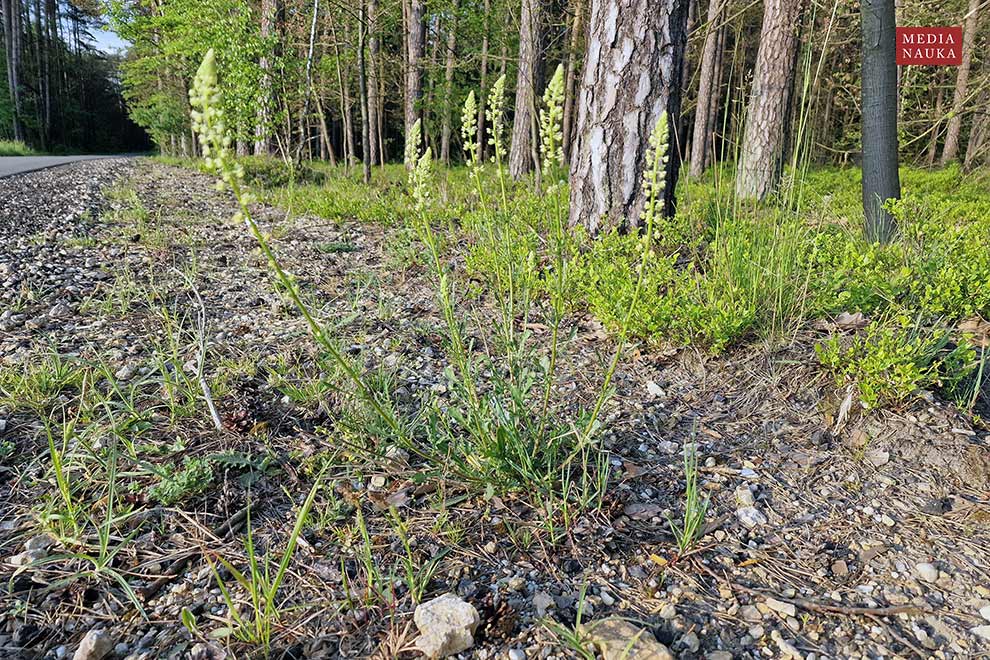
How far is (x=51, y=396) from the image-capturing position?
218 centimetres

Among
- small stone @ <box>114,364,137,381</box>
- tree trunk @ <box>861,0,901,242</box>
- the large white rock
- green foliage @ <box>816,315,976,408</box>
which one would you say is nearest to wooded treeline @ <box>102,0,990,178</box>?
tree trunk @ <box>861,0,901,242</box>

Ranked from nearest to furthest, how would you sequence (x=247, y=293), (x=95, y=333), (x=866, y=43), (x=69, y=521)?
(x=69, y=521) < (x=95, y=333) < (x=247, y=293) < (x=866, y=43)

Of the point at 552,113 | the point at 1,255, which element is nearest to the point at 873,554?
the point at 552,113

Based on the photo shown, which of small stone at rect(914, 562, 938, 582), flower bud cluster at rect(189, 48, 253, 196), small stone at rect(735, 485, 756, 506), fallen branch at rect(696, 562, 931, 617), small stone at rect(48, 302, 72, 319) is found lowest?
fallen branch at rect(696, 562, 931, 617)

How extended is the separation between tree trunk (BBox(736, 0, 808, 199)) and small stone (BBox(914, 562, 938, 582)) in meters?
6.31

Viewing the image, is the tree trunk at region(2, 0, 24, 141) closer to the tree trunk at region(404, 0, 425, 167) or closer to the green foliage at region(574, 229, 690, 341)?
the tree trunk at region(404, 0, 425, 167)

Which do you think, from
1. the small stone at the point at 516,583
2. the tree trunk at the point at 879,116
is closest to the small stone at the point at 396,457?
the small stone at the point at 516,583

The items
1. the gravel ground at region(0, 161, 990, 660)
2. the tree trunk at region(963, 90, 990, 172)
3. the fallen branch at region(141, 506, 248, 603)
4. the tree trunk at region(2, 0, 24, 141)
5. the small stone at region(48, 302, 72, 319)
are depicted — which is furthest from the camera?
the tree trunk at region(2, 0, 24, 141)

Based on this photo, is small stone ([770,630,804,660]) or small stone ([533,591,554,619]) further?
small stone ([533,591,554,619])

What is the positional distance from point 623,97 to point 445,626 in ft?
10.6

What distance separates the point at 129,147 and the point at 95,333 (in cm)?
5705

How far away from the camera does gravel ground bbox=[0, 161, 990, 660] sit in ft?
4.37

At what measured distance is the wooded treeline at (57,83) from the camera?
27312mm

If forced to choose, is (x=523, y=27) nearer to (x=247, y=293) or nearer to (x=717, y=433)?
(x=247, y=293)
